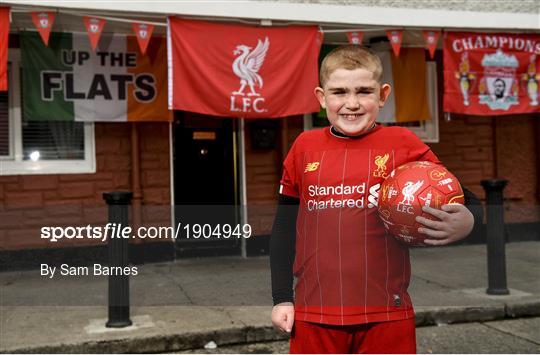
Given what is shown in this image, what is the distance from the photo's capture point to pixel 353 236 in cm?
227

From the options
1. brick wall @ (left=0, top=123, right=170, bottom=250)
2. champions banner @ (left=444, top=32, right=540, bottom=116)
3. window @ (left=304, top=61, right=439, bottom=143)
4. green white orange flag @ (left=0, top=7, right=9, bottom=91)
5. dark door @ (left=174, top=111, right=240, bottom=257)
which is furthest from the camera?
window @ (left=304, top=61, right=439, bottom=143)

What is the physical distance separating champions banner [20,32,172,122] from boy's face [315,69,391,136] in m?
6.55

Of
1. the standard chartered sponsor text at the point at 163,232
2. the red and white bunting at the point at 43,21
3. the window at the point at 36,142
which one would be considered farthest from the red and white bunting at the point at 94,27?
the standard chartered sponsor text at the point at 163,232

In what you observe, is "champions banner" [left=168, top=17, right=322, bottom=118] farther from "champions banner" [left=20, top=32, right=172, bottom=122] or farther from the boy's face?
the boy's face

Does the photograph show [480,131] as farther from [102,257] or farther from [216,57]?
[102,257]

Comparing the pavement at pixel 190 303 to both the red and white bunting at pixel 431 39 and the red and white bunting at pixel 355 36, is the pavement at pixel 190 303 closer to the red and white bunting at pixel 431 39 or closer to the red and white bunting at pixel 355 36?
the red and white bunting at pixel 431 39

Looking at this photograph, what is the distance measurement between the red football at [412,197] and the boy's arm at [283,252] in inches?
16.0

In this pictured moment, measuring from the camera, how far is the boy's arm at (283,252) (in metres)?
2.40

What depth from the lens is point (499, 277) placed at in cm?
657

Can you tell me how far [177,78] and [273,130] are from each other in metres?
2.26

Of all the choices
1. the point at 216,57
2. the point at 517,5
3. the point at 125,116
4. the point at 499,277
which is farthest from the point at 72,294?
the point at 517,5

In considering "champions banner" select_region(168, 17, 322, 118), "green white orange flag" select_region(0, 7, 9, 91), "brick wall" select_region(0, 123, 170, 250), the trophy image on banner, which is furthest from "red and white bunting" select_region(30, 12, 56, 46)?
the trophy image on banner

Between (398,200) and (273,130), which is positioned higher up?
(273,130)

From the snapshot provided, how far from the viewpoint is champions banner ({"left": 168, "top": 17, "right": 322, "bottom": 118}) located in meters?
7.52
